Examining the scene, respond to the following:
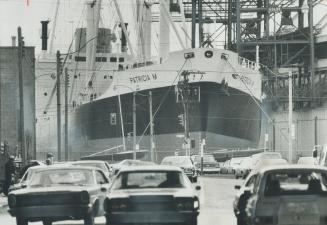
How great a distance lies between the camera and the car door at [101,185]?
1617 cm

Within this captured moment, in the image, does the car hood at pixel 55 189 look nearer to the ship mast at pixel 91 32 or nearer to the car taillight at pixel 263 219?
the car taillight at pixel 263 219

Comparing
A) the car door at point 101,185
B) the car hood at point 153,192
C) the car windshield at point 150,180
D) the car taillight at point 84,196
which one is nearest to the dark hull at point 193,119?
the car door at point 101,185

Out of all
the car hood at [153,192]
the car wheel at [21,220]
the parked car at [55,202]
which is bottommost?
the car wheel at [21,220]

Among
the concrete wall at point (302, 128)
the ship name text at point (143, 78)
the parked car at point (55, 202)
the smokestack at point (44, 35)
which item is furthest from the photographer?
the concrete wall at point (302, 128)

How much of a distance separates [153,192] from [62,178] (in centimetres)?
292

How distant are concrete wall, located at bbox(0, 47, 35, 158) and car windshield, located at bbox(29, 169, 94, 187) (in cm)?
4323

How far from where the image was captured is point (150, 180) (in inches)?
598

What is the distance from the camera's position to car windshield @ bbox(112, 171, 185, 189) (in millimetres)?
14789

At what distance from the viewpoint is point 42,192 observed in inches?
601

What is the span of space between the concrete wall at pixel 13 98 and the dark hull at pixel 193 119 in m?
10.5

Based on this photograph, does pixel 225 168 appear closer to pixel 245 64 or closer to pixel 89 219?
pixel 245 64

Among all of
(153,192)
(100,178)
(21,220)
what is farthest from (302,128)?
(153,192)

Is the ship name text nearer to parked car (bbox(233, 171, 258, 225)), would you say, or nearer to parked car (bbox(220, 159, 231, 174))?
parked car (bbox(220, 159, 231, 174))

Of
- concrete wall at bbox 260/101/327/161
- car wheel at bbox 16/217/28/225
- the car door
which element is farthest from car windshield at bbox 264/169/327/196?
concrete wall at bbox 260/101/327/161
